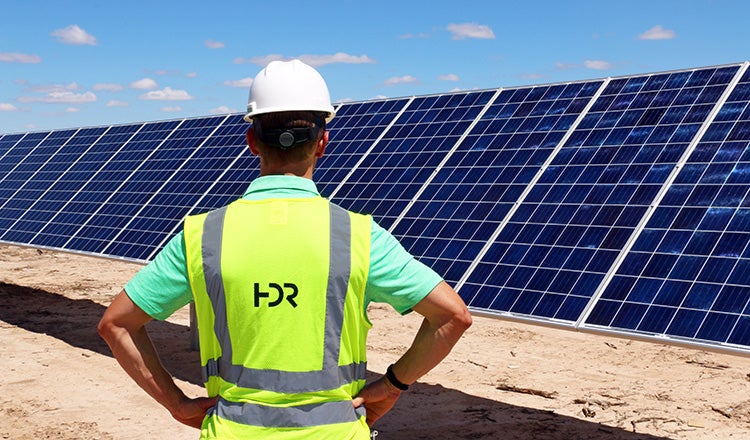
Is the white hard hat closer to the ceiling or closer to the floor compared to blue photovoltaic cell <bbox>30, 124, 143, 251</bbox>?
closer to the ceiling

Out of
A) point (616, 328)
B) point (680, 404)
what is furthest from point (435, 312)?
point (680, 404)

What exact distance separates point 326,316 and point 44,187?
2030cm

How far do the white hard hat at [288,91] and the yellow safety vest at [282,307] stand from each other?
429mm

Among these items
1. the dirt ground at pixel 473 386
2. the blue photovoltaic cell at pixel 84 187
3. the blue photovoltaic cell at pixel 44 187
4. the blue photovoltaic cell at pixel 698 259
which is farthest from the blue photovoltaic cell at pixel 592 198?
the blue photovoltaic cell at pixel 44 187

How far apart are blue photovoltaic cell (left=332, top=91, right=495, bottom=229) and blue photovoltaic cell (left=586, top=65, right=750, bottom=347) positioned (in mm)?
4257

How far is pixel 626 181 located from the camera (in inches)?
450

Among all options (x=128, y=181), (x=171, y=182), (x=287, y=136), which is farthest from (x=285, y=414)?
(x=128, y=181)

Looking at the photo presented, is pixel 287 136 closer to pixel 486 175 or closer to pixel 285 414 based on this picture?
pixel 285 414

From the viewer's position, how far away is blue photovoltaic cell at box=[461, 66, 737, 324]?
10203 millimetres

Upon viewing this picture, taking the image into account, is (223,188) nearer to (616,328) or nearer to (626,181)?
(626,181)

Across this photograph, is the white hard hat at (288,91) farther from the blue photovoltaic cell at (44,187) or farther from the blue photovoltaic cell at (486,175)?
the blue photovoltaic cell at (44,187)

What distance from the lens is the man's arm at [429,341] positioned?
3.64 meters

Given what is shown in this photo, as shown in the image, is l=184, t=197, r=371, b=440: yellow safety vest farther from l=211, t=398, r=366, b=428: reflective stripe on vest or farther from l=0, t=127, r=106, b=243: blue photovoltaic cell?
l=0, t=127, r=106, b=243: blue photovoltaic cell

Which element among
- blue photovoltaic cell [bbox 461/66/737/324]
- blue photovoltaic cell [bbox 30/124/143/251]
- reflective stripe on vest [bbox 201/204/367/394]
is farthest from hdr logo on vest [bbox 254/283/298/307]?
blue photovoltaic cell [bbox 30/124/143/251]
